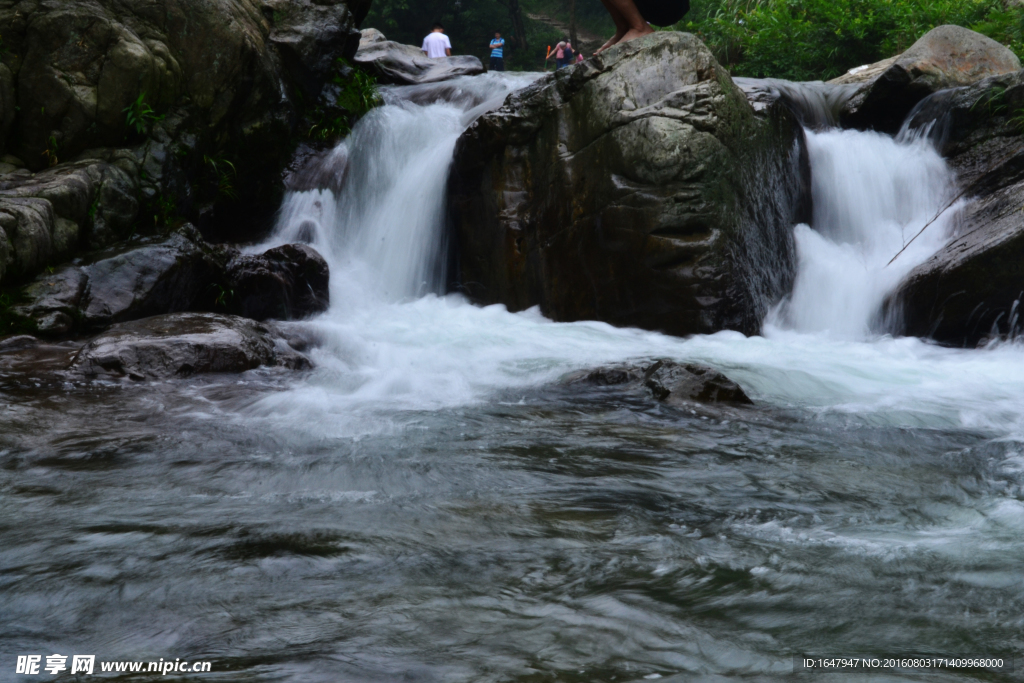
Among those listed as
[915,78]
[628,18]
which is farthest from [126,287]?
[915,78]

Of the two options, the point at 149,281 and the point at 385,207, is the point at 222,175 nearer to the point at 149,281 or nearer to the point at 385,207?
the point at 385,207

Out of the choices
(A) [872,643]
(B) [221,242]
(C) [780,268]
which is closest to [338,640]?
(A) [872,643]

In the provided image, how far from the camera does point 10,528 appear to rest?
2744 millimetres

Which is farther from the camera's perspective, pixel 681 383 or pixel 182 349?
pixel 182 349

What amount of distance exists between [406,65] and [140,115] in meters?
5.32

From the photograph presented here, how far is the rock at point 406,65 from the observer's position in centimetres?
1142

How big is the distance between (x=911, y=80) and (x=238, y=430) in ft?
28.5

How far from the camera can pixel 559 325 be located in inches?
295

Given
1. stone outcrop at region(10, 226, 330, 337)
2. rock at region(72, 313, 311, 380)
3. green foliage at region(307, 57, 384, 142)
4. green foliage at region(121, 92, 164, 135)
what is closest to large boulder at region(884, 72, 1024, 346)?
rock at region(72, 313, 311, 380)

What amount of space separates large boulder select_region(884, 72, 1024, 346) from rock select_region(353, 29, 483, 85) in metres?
6.64

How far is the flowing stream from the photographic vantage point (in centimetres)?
203

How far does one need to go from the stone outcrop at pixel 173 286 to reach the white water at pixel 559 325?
51 centimetres

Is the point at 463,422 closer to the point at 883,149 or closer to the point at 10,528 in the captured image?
the point at 10,528

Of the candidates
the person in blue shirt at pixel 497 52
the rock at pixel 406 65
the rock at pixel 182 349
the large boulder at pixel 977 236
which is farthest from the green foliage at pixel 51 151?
the person in blue shirt at pixel 497 52
